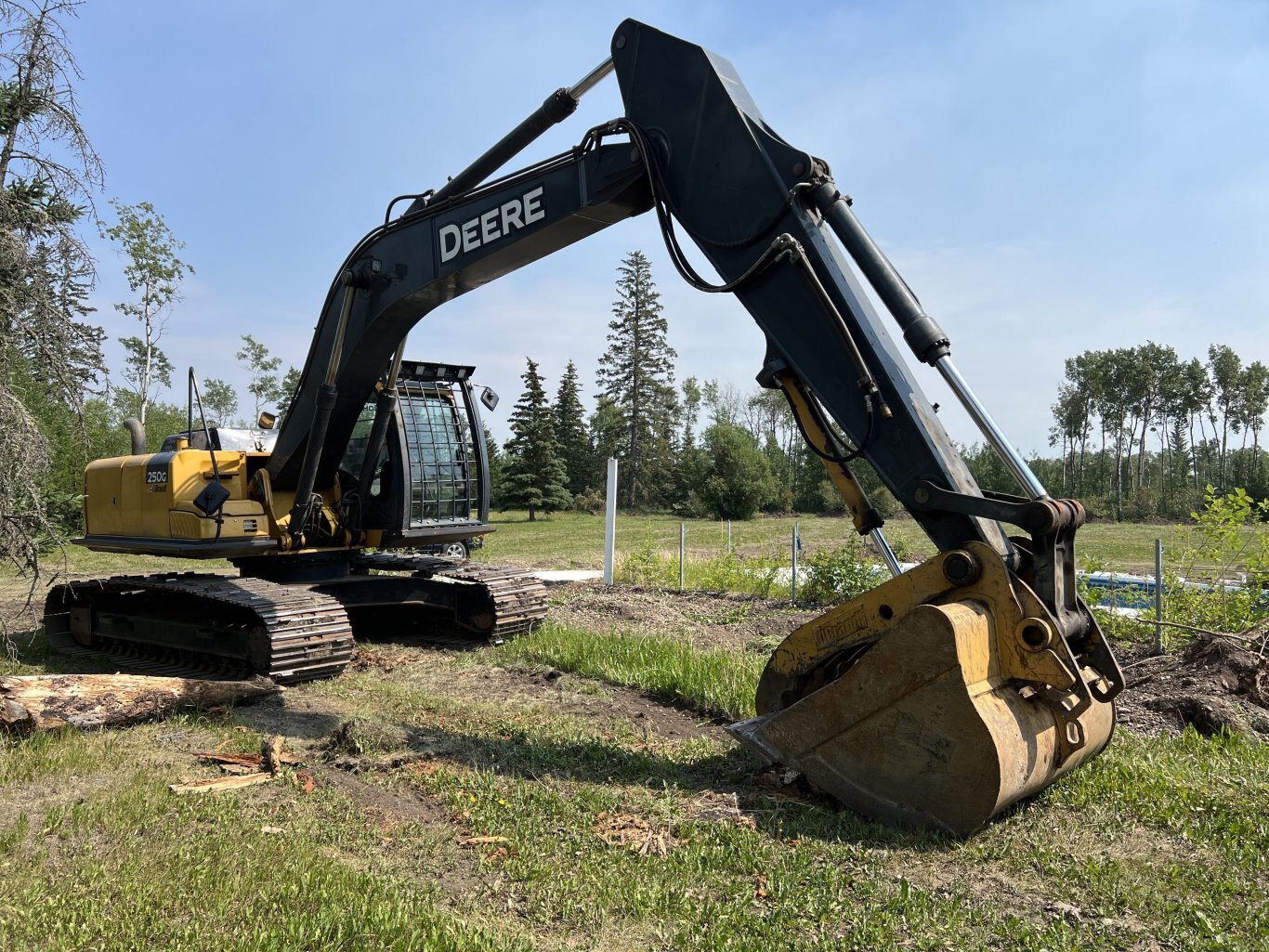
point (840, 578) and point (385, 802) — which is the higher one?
point (840, 578)

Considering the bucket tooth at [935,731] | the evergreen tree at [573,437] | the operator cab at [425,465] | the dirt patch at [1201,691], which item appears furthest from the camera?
the evergreen tree at [573,437]

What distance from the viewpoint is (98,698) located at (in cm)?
584

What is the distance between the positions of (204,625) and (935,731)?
6.37 m

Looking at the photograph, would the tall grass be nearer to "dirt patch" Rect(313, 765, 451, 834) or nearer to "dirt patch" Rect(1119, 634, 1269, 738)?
"dirt patch" Rect(1119, 634, 1269, 738)

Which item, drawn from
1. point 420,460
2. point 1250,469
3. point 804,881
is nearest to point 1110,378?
point 1250,469

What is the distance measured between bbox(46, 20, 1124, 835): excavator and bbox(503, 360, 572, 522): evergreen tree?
36.6 m

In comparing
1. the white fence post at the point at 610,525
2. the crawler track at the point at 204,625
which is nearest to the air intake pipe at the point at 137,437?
the crawler track at the point at 204,625

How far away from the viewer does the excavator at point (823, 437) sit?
3.97 m

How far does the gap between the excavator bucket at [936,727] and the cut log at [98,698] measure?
13.6 ft

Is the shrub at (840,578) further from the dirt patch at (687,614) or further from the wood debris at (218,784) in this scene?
the wood debris at (218,784)

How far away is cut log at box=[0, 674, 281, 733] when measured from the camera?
5.45 meters

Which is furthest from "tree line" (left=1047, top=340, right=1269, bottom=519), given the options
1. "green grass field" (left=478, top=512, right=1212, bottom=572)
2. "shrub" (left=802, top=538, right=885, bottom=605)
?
"shrub" (left=802, top=538, right=885, bottom=605)

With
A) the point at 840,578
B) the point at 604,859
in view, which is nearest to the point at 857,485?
the point at 604,859

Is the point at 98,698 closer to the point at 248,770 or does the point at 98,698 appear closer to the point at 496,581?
the point at 248,770
